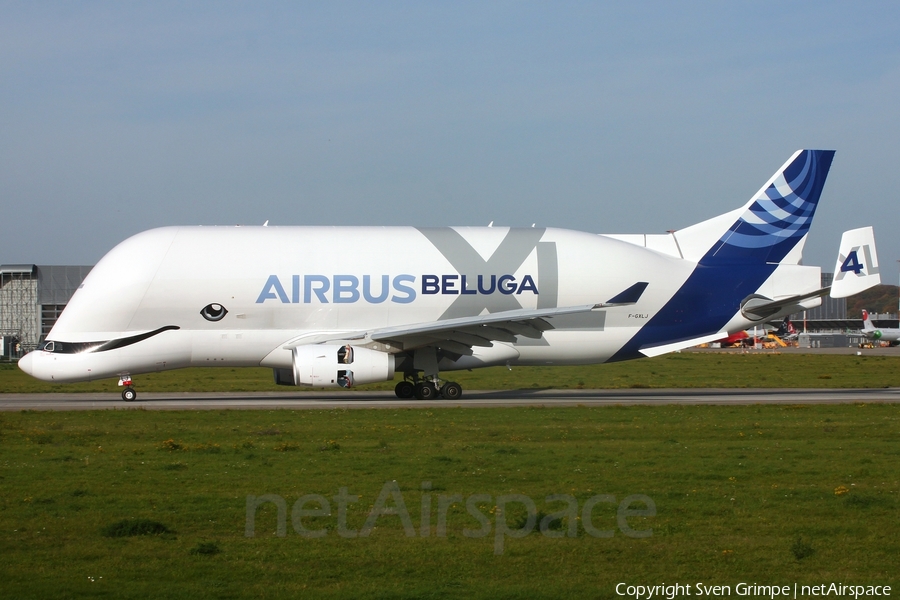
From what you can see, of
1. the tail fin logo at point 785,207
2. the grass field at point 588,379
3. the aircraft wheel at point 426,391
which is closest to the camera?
the aircraft wheel at point 426,391

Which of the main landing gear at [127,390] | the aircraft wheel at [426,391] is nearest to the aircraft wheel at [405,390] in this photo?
the aircraft wheel at [426,391]

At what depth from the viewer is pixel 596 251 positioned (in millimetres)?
30719

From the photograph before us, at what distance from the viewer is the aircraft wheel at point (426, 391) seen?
1118 inches

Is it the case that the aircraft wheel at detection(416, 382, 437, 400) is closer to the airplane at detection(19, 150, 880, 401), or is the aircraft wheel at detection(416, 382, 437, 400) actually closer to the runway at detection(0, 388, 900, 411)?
the airplane at detection(19, 150, 880, 401)

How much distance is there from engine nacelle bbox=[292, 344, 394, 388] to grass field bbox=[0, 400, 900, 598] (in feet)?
18.8

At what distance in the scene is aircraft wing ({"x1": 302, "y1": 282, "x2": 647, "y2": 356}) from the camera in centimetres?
2684

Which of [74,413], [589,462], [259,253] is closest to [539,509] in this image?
[589,462]

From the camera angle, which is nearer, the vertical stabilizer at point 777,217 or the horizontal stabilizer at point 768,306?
the horizontal stabilizer at point 768,306

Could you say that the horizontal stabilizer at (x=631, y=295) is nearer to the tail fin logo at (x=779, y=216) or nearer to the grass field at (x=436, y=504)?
the tail fin logo at (x=779, y=216)

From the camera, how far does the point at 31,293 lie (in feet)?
285

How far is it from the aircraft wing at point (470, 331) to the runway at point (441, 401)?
174 cm

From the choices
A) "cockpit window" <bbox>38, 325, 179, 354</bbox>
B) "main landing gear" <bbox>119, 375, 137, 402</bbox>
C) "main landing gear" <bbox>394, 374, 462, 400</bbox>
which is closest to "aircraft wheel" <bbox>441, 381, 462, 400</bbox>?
"main landing gear" <bbox>394, 374, 462, 400</bbox>

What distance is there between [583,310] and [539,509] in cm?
1642

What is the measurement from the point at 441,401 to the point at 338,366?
3400 millimetres
